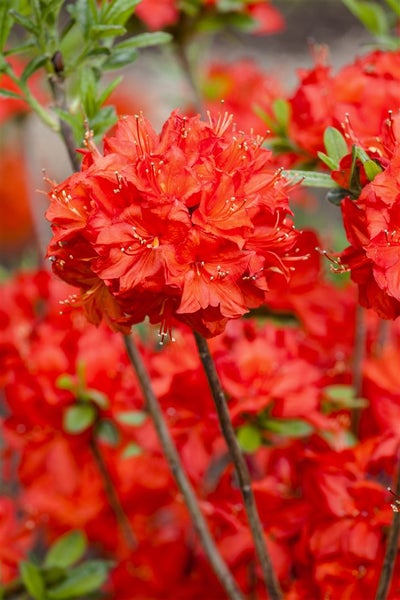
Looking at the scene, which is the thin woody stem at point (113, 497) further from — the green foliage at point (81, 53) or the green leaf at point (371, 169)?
the green leaf at point (371, 169)

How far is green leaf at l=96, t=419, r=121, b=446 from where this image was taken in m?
1.08

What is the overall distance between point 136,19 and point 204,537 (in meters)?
0.75

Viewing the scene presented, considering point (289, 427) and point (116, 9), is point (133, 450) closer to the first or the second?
point (289, 427)

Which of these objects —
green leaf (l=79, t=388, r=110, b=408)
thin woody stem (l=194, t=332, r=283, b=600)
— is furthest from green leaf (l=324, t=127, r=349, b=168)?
green leaf (l=79, t=388, r=110, b=408)

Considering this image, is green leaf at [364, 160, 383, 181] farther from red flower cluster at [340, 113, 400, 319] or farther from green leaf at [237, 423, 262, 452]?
green leaf at [237, 423, 262, 452]

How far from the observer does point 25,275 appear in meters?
1.37

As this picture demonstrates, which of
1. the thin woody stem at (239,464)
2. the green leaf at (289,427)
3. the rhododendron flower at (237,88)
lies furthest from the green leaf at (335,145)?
the rhododendron flower at (237,88)

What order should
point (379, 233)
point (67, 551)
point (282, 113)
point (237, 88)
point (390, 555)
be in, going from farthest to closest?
point (237, 88) < point (67, 551) < point (282, 113) < point (390, 555) < point (379, 233)

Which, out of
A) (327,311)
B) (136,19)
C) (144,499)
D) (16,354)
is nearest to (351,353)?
(327,311)

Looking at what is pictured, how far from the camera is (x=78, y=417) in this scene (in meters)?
1.06

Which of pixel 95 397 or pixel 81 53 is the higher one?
pixel 81 53

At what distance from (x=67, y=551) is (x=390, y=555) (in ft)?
1.53

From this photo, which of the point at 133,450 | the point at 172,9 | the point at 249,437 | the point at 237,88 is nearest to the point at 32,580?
the point at 133,450

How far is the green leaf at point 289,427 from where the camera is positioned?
979 mm
